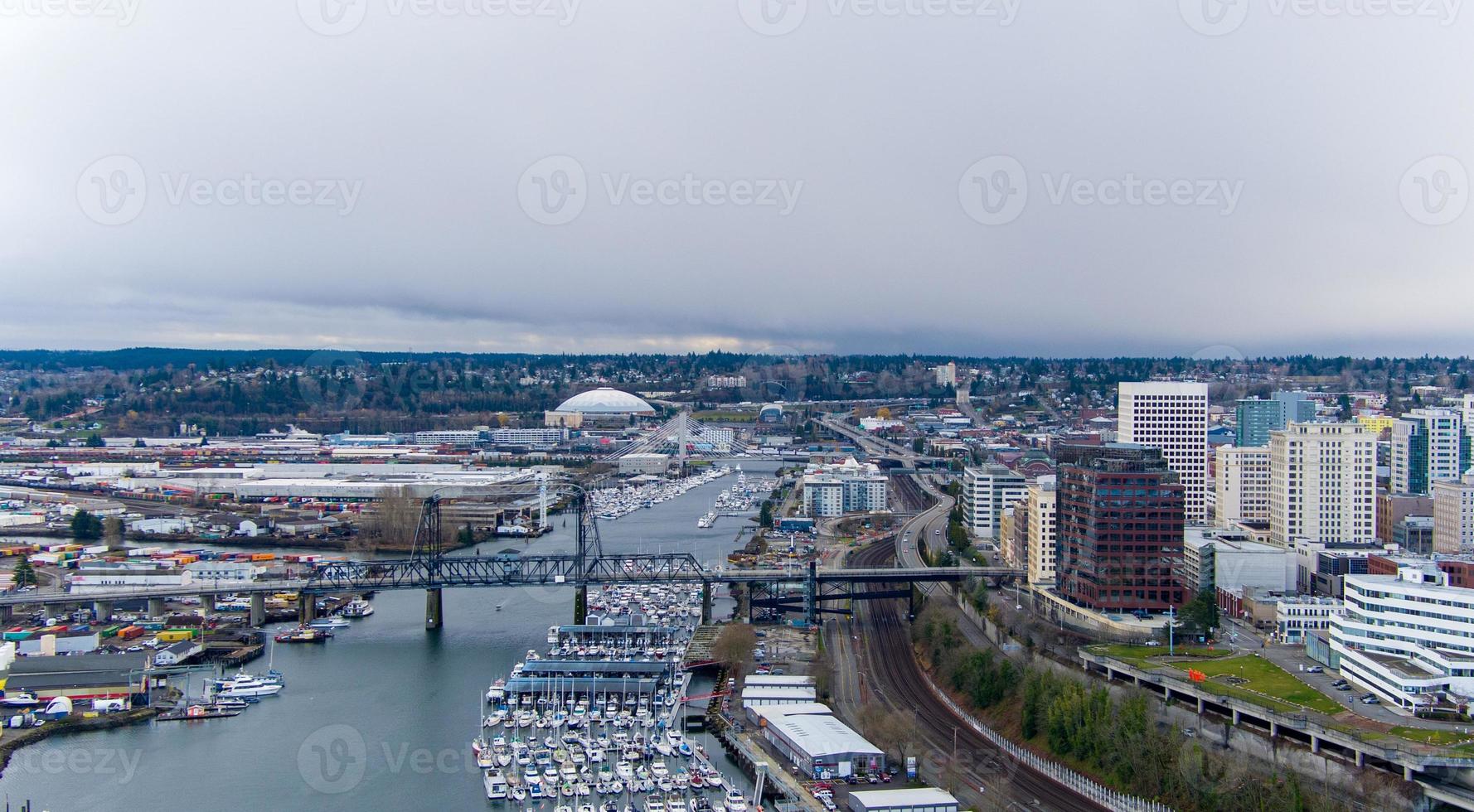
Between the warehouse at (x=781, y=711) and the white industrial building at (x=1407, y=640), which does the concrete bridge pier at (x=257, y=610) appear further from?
the white industrial building at (x=1407, y=640)

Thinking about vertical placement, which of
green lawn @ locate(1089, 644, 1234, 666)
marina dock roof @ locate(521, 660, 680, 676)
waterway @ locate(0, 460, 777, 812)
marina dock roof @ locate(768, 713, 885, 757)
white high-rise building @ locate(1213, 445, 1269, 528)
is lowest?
waterway @ locate(0, 460, 777, 812)

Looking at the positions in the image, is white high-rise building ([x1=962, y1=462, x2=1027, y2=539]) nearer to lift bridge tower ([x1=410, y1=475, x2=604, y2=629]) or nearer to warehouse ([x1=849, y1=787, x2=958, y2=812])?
lift bridge tower ([x1=410, y1=475, x2=604, y2=629])

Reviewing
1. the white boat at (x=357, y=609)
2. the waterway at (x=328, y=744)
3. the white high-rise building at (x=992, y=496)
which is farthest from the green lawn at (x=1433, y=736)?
the white boat at (x=357, y=609)

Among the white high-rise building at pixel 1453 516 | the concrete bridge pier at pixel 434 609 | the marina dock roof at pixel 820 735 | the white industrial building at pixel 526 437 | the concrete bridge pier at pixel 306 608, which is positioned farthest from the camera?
the white industrial building at pixel 526 437

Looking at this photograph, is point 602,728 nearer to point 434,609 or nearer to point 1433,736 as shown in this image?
point 434,609

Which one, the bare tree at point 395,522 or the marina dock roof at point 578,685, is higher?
the bare tree at point 395,522

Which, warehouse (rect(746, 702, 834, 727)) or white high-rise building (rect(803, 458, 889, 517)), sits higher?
white high-rise building (rect(803, 458, 889, 517))

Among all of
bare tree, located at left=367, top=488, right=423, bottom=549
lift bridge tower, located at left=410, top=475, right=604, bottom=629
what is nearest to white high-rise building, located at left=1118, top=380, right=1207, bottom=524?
lift bridge tower, located at left=410, top=475, right=604, bottom=629
